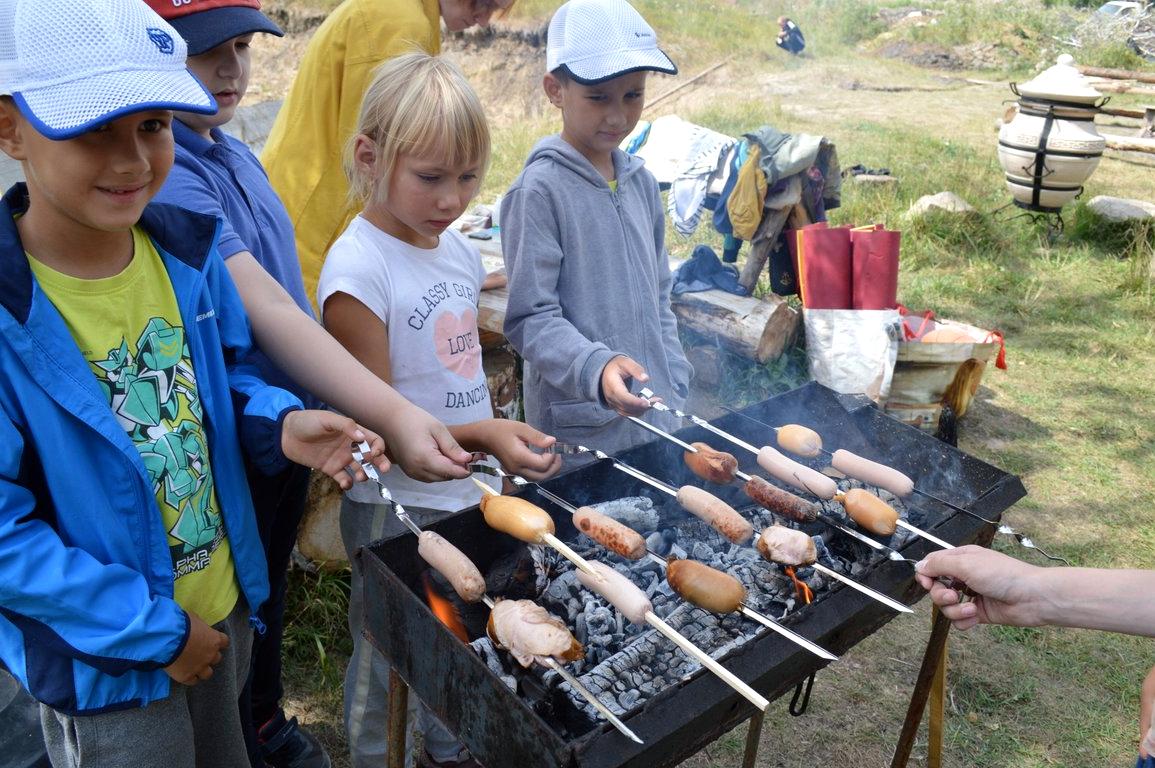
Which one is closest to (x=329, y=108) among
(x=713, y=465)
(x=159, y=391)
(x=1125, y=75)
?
(x=159, y=391)

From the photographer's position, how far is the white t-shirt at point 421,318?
247 cm

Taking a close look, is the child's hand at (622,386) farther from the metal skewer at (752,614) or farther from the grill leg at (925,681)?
the grill leg at (925,681)

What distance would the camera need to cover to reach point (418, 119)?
2.42 meters

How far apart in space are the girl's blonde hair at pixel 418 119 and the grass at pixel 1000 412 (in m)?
2.02

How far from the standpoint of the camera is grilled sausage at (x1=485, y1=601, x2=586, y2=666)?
1864mm

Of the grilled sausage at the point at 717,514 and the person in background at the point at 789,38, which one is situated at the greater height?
the grilled sausage at the point at 717,514

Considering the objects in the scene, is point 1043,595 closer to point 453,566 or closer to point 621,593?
point 621,593

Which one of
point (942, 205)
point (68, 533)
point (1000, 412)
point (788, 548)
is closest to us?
point (68, 533)

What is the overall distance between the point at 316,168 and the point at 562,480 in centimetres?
161

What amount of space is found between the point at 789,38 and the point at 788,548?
2020 cm

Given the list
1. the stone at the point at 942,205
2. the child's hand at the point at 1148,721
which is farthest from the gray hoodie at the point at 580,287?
the stone at the point at 942,205

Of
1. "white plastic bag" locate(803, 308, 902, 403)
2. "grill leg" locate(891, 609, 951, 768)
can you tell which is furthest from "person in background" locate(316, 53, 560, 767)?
"white plastic bag" locate(803, 308, 902, 403)

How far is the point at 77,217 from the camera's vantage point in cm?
168

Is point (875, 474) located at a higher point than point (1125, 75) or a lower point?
higher
